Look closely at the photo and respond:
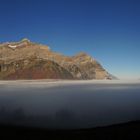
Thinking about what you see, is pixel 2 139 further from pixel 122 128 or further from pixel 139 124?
pixel 139 124

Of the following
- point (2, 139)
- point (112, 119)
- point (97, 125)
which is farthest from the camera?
point (112, 119)

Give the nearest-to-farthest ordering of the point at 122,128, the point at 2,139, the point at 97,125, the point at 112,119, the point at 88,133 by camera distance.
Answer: the point at 2,139 < the point at 88,133 < the point at 122,128 < the point at 97,125 < the point at 112,119

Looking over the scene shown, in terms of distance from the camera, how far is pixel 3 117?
1224 inches

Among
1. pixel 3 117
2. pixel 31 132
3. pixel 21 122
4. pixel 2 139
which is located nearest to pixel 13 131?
pixel 31 132

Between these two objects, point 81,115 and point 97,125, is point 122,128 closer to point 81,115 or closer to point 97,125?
point 97,125

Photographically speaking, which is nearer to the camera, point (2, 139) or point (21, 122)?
point (2, 139)

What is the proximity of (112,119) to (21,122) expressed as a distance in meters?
9.53

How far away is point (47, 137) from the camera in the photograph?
21609 millimetres

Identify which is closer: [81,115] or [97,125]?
[97,125]

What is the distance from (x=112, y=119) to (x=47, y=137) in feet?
35.7

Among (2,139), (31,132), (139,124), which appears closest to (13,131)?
(31,132)

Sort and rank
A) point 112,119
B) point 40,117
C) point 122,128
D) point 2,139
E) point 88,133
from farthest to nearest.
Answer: point 40,117 < point 112,119 < point 122,128 < point 88,133 < point 2,139

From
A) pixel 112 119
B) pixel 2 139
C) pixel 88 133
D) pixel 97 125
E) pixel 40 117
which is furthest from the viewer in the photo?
pixel 40 117

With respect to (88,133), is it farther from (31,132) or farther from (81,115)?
(81,115)
